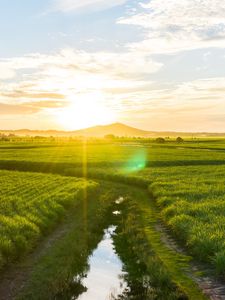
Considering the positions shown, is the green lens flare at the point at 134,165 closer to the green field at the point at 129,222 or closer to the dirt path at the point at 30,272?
the green field at the point at 129,222

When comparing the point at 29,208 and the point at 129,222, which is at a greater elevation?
the point at 29,208

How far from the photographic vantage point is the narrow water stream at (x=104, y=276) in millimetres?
14953

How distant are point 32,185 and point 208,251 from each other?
23533 mm

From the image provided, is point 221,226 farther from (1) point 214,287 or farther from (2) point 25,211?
(2) point 25,211

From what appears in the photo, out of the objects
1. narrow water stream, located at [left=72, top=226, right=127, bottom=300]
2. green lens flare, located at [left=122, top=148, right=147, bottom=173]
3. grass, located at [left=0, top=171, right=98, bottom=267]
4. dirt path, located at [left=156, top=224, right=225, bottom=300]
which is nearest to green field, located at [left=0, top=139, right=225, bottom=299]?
grass, located at [left=0, top=171, right=98, bottom=267]

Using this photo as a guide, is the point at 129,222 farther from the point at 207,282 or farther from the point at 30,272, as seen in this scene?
the point at 207,282

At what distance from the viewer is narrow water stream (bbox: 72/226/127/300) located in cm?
1495

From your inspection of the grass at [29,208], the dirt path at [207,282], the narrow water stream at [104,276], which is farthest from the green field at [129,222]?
the narrow water stream at [104,276]

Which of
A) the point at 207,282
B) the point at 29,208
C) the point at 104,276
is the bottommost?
the point at 104,276

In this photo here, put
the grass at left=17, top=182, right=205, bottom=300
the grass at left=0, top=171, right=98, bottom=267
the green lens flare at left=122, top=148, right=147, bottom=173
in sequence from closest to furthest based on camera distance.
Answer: the grass at left=17, top=182, right=205, bottom=300 < the grass at left=0, top=171, right=98, bottom=267 < the green lens flare at left=122, top=148, right=147, bottom=173

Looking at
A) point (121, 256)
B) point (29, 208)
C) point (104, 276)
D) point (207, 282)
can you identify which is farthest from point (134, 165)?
point (207, 282)

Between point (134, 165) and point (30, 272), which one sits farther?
point (134, 165)

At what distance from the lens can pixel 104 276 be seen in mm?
16828

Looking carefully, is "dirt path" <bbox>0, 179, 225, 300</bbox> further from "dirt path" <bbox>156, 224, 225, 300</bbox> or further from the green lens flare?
the green lens flare
